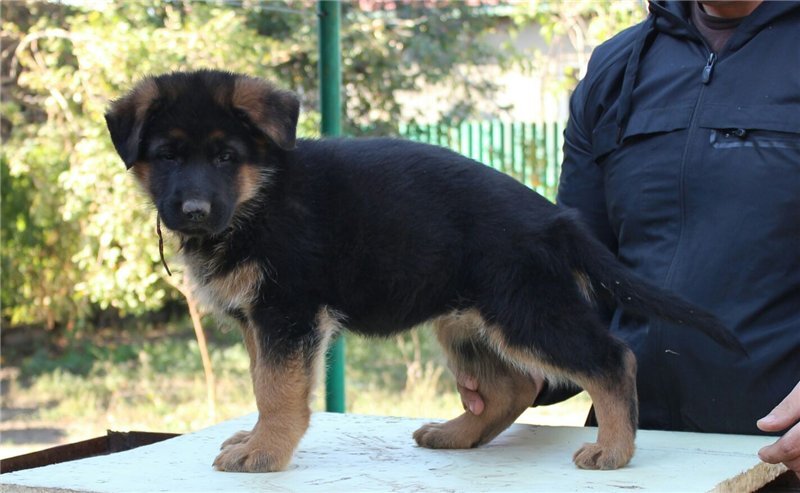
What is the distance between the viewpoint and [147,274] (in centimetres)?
992

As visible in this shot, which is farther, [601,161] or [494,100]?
[494,100]

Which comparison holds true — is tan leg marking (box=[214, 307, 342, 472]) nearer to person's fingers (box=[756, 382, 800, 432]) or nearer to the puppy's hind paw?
the puppy's hind paw

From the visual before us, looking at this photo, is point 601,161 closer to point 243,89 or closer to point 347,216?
point 347,216

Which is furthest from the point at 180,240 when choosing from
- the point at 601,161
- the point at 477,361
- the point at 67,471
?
the point at 601,161

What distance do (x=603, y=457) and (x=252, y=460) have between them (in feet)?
3.19

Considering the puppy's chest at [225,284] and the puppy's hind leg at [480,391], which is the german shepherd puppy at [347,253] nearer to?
the puppy's chest at [225,284]

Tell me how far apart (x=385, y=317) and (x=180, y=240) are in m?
0.67

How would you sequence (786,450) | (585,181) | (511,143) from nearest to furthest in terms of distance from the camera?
(786,450) → (585,181) → (511,143)

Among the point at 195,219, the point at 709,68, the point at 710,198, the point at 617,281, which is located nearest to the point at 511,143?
the point at 709,68

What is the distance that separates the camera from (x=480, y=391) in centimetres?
337

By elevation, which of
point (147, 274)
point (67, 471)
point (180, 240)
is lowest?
point (147, 274)

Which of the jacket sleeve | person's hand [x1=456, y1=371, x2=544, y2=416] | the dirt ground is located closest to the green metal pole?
the jacket sleeve

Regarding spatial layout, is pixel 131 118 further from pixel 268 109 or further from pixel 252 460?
pixel 252 460

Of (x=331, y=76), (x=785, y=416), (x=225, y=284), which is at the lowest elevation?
Answer: (x=785, y=416)
